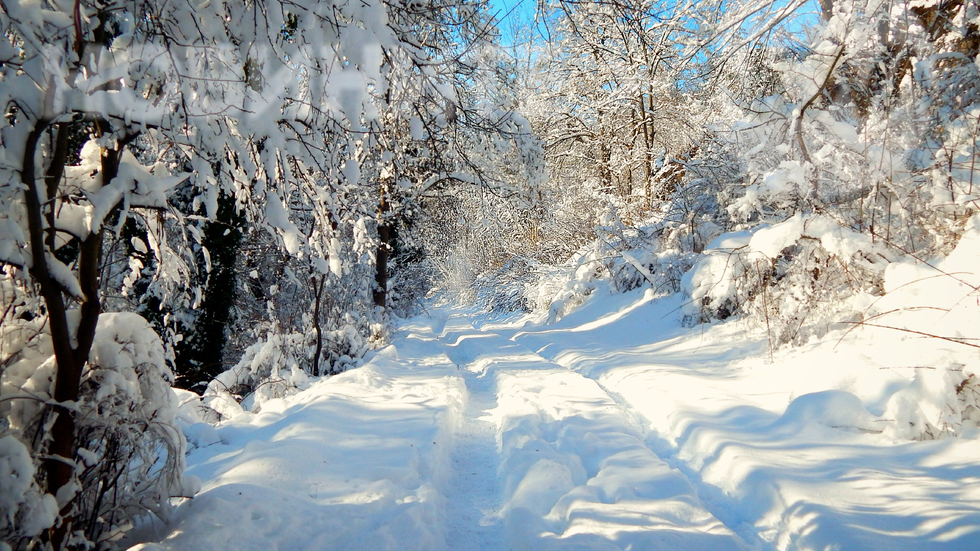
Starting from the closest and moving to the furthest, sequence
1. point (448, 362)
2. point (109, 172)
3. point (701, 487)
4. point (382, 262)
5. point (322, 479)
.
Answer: point (109, 172), point (322, 479), point (701, 487), point (448, 362), point (382, 262)

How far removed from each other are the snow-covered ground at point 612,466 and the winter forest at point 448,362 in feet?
0.09

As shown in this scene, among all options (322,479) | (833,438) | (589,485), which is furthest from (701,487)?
(322,479)

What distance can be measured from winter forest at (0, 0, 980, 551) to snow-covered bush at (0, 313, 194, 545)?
0.05ft

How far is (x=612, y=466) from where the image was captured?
3715 mm

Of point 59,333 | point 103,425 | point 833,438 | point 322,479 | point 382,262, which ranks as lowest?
point 833,438

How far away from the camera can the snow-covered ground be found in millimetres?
2719

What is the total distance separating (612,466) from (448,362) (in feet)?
18.2

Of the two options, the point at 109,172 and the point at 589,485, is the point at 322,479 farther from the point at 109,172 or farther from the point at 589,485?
the point at 109,172

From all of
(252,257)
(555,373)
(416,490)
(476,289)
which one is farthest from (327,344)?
(476,289)

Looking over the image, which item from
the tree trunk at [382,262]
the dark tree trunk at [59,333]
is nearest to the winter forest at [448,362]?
the dark tree trunk at [59,333]

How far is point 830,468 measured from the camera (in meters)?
3.43

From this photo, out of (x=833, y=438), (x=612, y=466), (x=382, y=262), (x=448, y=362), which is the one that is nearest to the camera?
(x=612, y=466)

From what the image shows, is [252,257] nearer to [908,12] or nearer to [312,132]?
[312,132]

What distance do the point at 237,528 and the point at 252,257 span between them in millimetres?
8342
